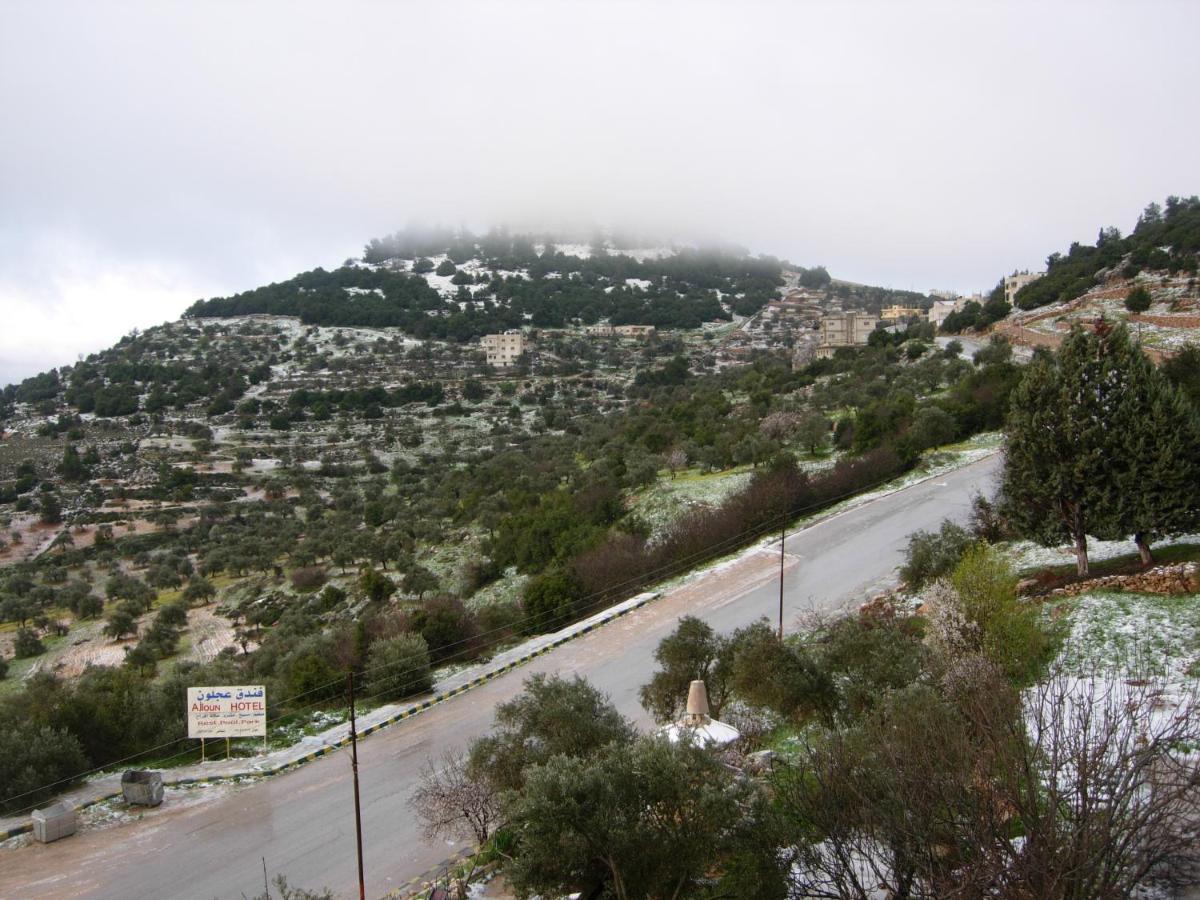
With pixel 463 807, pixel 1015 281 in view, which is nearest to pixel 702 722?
pixel 463 807

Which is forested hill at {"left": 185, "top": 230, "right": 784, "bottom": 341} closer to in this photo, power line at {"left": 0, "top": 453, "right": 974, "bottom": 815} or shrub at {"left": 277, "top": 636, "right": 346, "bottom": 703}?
power line at {"left": 0, "top": 453, "right": 974, "bottom": 815}

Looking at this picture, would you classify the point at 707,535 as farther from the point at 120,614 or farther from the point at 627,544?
the point at 120,614

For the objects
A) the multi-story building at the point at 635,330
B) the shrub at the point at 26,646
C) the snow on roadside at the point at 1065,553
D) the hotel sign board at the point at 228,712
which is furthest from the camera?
the multi-story building at the point at 635,330

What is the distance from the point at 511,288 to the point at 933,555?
103466 mm

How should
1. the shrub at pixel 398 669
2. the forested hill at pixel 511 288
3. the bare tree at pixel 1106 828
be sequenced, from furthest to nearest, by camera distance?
the forested hill at pixel 511 288
the shrub at pixel 398 669
the bare tree at pixel 1106 828

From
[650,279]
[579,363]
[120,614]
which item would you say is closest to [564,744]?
[120,614]

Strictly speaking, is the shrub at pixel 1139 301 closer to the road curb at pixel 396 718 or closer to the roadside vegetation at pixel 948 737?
the roadside vegetation at pixel 948 737

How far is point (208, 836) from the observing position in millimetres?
11594

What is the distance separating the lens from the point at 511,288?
116812mm

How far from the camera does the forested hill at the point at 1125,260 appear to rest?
45188mm

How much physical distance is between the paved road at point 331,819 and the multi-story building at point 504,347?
7156cm

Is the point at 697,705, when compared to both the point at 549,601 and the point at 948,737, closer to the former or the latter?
the point at 948,737

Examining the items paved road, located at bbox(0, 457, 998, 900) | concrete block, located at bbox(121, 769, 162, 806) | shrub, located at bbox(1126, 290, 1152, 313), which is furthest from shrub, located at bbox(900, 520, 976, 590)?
shrub, located at bbox(1126, 290, 1152, 313)

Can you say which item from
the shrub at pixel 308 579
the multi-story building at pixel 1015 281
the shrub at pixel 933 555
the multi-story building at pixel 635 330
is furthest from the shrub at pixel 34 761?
the multi-story building at pixel 635 330
